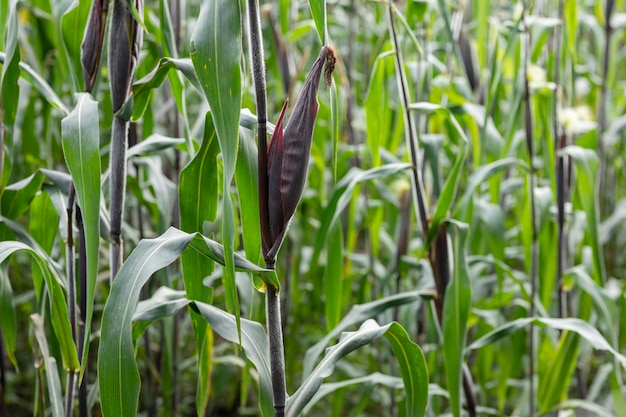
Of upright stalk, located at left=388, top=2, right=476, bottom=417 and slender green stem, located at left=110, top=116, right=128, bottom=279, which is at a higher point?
slender green stem, located at left=110, top=116, right=128, bottom=279

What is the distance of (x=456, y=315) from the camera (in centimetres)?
96

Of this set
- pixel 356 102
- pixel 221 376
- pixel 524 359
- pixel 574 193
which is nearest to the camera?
pixel 574 193

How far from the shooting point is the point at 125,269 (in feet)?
2.09

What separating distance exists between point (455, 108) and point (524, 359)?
87 centimetres

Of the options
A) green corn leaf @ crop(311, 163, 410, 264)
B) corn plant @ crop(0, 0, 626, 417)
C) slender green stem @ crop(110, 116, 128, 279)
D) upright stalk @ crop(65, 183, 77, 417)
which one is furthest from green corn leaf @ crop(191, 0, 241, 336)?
green corn leaf @ crop(311, 163, 410, 264)

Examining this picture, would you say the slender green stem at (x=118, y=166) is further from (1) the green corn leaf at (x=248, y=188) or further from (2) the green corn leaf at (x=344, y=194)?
(2) the green corn leaf at (x=344, y=194)

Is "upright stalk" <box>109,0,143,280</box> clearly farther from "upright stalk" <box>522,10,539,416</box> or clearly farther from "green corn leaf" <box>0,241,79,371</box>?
"upright stalk" <box>522,10,539,416</box>

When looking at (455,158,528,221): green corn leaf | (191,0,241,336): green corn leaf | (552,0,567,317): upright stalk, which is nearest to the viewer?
(191,0,241,336): green corn leaf

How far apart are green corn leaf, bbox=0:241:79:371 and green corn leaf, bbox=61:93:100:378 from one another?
0.10 metres

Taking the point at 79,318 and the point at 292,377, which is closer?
the point at 79,318

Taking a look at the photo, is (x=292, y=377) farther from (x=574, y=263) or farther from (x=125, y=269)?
(x=125, y=269)

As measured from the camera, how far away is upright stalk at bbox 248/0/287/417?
0.63 metres

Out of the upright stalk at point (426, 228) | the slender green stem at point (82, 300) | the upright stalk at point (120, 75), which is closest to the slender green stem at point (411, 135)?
the upright stalk at point (426, 228)

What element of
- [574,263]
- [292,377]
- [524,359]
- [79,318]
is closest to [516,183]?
[574,263]
